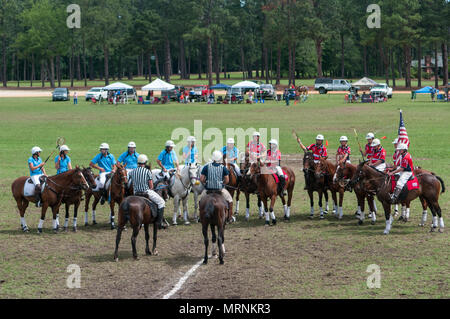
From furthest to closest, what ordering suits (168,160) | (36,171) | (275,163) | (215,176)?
1. (275,163)
2. (168,160)
3. (36,171)
4. (215,176)

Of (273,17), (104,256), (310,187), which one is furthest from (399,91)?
(104,256)

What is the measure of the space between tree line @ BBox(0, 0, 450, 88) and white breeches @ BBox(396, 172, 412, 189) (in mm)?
83209

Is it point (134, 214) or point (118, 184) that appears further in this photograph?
point (118, 184)

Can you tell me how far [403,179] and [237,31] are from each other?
373ft

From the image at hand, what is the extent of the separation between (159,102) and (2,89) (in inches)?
2011

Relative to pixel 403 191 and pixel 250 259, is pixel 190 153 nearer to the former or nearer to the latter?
pixel 250 259

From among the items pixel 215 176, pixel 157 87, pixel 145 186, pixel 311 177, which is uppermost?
pixel 157 87

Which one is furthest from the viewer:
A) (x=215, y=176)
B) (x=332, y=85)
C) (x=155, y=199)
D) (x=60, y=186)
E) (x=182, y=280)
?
(x=332, y=85)

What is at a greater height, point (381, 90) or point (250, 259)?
point (381, 90)

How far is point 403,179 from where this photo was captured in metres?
17.4

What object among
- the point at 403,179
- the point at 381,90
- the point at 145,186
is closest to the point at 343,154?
the point at 403,179

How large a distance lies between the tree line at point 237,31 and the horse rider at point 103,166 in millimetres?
82981

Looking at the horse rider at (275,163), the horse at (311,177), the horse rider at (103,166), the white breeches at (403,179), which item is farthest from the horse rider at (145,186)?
the white breeches at (403,179)

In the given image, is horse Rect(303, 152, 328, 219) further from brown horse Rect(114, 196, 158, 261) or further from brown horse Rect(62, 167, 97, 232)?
brown horse Rect(62, 167, 97, 232)
